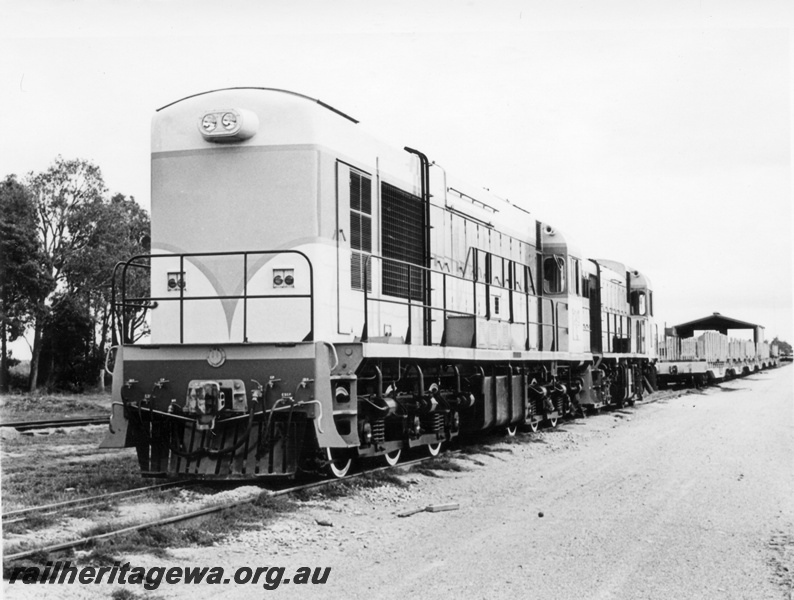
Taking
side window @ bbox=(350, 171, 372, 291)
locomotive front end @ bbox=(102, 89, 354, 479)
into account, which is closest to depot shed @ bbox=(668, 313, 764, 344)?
side window @ bbox=(350, 171, 372, 291)

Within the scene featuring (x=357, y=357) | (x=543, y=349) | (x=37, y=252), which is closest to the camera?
(x=357, y=357)

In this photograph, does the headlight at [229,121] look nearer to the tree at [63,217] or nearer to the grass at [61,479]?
the grass at [61,479]

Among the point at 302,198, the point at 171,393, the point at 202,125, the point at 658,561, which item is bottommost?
the point at 658,561

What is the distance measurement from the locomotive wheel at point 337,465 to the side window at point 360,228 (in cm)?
175

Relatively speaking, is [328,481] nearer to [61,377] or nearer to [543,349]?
[543,349]

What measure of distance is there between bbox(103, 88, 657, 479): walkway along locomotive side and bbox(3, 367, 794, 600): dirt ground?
32.9 inches

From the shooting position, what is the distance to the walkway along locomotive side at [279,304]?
7730 mm

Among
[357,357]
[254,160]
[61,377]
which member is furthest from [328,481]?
[61,377]

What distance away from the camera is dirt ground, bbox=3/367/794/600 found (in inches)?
199

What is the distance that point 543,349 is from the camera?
1429 cm

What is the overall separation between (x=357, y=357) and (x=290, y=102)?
262 cm

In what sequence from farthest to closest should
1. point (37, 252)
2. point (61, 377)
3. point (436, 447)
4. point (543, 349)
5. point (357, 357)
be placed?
1. point (61, 377)
2. point (37, 252)
3. point (543, 349)
4. point (436, 447)
5. point (357, 357)

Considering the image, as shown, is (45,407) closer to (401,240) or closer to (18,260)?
(18,260)

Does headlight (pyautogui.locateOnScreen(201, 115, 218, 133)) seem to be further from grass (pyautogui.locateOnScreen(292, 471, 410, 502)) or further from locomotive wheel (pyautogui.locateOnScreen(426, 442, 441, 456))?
locomotive wheel (pyautogui.locateOnScreen(426, 442, 441, 456))
